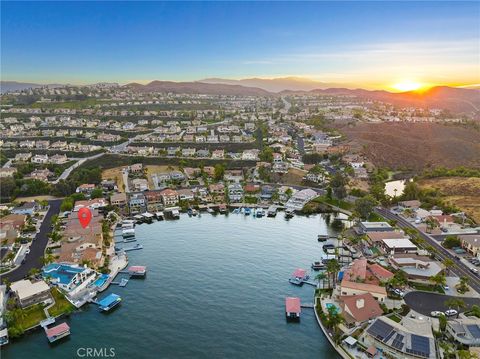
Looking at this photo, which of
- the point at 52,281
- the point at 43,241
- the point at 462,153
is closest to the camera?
the point at 52,281

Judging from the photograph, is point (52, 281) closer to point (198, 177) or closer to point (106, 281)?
point (106, 281)

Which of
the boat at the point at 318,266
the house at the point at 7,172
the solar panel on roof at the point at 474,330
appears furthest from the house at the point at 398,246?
the house at the point at 7,172

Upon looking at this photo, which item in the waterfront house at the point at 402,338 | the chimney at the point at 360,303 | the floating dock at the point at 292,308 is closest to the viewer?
the waterfront house at the point at 402,338

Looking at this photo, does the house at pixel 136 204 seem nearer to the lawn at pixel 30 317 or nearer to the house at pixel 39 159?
the lawn at pixel 30 317

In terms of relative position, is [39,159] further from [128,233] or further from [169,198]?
[128,233]

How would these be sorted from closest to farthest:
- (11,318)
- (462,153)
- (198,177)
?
(11,318)
(198,177)
(462,153)

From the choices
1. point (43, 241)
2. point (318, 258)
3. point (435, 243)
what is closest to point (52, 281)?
point (43, 241)

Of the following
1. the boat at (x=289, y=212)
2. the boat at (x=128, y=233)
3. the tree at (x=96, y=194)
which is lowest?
the boat at (x=289, y=212)
